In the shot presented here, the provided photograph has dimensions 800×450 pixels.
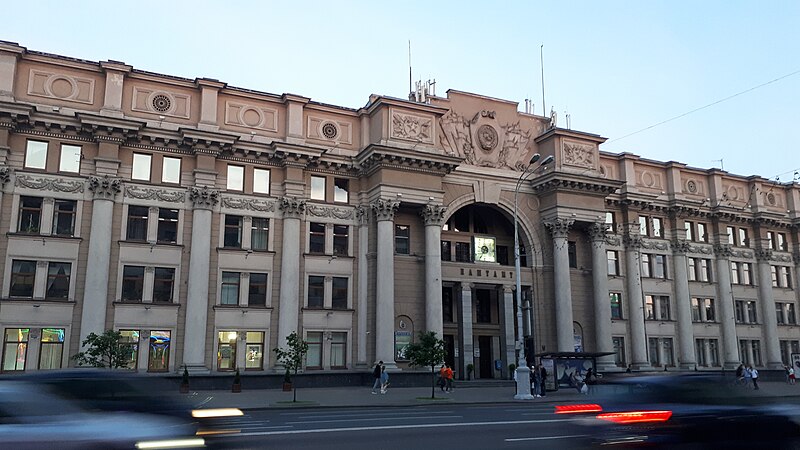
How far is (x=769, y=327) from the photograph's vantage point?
57.4 metres

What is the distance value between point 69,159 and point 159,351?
38.5 feet

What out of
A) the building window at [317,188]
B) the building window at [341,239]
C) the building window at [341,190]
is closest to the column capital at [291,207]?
the building window at [317,188]

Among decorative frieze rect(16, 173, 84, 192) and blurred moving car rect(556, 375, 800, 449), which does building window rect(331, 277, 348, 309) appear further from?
blurred moving car rect(556, 375, 800, 449)

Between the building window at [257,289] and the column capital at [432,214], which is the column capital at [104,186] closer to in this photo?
the building window at [257,289]

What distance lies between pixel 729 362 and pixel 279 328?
3863 centimetres

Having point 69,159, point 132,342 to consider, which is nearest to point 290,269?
point 132,342

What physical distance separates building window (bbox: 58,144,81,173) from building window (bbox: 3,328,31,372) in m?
8.85

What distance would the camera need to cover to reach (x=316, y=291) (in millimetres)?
40719

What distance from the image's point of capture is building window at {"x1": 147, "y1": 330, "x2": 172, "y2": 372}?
3581cm

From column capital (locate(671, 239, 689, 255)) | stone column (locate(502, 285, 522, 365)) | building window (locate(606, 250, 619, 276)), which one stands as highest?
column capital (locate(671, 239, 689, 255))

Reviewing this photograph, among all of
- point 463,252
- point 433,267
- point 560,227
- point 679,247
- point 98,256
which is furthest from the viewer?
point 679,247

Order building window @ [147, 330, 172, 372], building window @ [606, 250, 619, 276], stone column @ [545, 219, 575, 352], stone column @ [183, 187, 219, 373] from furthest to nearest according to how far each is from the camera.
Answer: building window @ [606, 250, 619, 276] < stone column @ [545, 219, 575, 352] < stone column @ [183, 187, 219, 373] < building window @ [147, 330, 172, 372]

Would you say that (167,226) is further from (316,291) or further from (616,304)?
(616,304)

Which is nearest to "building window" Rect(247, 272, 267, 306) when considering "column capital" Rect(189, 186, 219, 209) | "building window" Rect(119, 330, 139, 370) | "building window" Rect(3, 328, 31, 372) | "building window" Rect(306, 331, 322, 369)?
"building window" Rect(306, 331, 322, 369)
